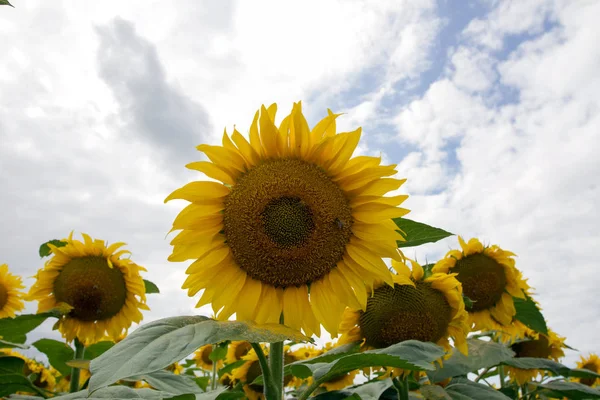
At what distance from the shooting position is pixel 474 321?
5.36 m

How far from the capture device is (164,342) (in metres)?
1.72

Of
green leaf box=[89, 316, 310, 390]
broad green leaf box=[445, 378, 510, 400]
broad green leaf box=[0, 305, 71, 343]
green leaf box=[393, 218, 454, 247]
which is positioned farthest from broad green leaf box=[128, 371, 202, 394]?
broad green leaf box=[445, 378, 510, 400]

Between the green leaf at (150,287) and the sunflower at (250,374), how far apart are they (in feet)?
4.21

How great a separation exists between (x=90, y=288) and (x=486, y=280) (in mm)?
4162

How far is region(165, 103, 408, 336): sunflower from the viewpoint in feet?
8.45

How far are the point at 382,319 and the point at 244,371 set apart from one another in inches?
116

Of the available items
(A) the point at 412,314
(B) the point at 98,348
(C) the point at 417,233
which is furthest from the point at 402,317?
(B) the point at 98,348

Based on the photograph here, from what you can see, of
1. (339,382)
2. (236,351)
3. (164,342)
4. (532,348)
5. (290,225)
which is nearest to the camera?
(164,342)

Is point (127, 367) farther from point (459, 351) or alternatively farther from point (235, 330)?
point (459, 351)

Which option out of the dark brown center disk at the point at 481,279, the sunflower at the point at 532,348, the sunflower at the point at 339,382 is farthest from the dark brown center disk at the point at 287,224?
the sunflower at the point at 532,348

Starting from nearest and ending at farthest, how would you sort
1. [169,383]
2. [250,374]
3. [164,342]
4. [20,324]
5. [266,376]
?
[164,342] < [266,376] < [169,383] < [20,324] < [250,374]

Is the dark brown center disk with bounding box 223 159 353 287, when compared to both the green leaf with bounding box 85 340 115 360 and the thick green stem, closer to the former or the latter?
the thick green stem

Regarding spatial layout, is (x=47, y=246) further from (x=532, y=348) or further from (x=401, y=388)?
(x=532, y=348)

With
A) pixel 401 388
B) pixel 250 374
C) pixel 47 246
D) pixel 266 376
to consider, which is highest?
pixel 47 246
